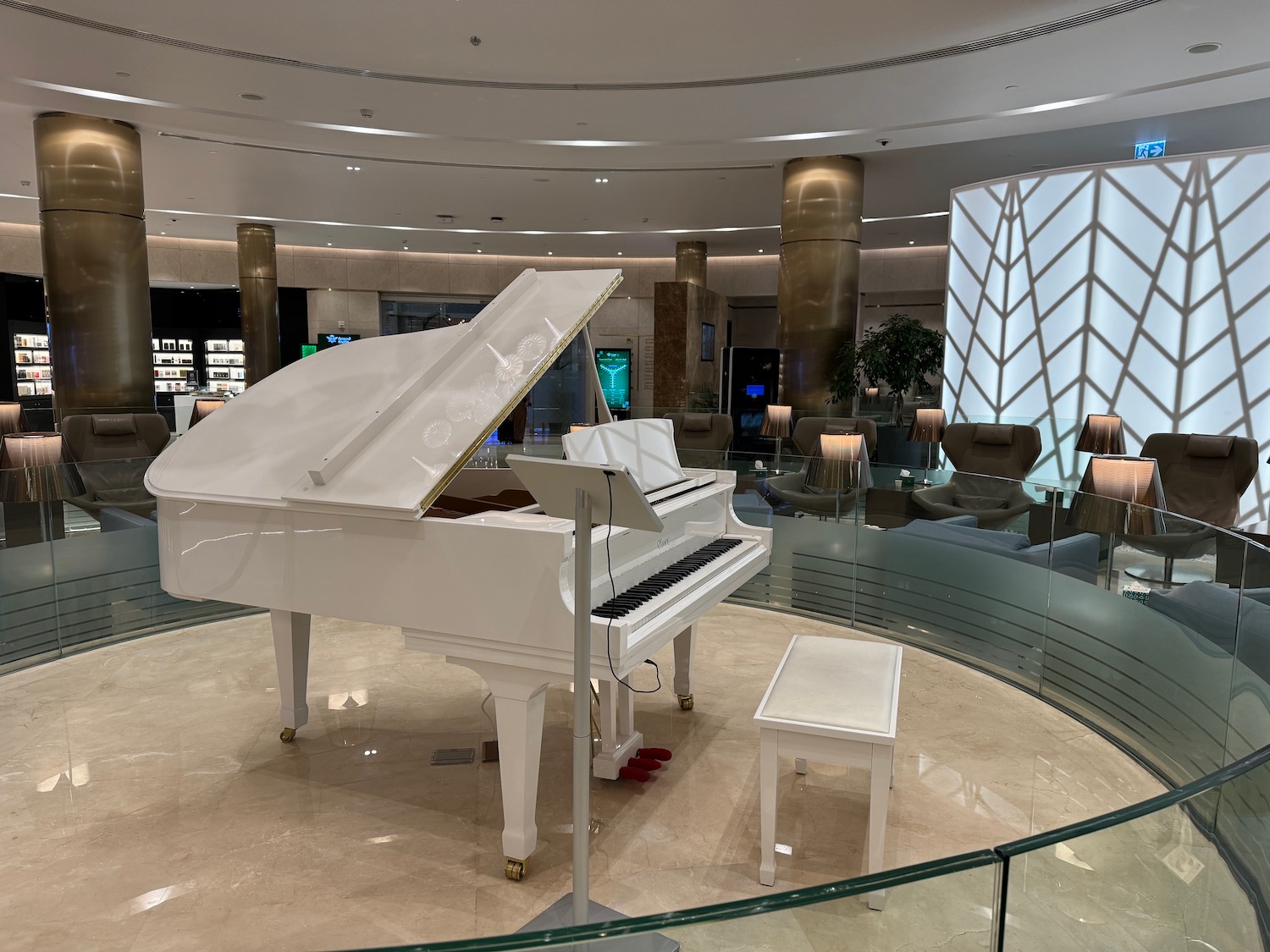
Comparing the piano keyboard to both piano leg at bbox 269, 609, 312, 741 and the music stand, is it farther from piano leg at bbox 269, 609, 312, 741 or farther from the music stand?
piano leg at bbox 269, 609, 312, 741

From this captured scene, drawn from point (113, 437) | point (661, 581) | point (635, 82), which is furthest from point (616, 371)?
point (661, 581)

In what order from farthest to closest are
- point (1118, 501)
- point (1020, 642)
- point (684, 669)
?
1. point (1020, 642)
2. point (684, 669)
3. point (1118, 501)

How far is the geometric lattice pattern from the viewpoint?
24.8 ft

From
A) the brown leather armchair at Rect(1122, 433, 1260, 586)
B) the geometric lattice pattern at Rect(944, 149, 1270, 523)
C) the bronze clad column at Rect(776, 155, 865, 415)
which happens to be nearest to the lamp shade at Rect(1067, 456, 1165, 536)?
the brown leather armchair at Rect(1122, 433, 1260, 586)

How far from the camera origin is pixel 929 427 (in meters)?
9.63

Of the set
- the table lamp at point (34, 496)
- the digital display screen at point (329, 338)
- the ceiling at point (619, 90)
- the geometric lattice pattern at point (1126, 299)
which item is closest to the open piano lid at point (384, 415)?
the table lamp at point (34, 496)

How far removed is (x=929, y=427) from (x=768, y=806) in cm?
758

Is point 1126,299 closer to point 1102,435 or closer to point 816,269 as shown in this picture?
point 1102,435

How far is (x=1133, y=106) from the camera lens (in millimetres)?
7828

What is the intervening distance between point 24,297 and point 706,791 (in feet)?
60.2

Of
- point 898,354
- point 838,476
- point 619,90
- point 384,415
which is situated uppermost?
point 619,90

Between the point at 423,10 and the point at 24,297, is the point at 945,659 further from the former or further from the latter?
the point at 24,297

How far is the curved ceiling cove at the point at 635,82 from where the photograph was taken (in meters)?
5.88

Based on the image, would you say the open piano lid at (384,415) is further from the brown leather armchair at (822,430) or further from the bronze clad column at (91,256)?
the bronze clad column at (91,256)
